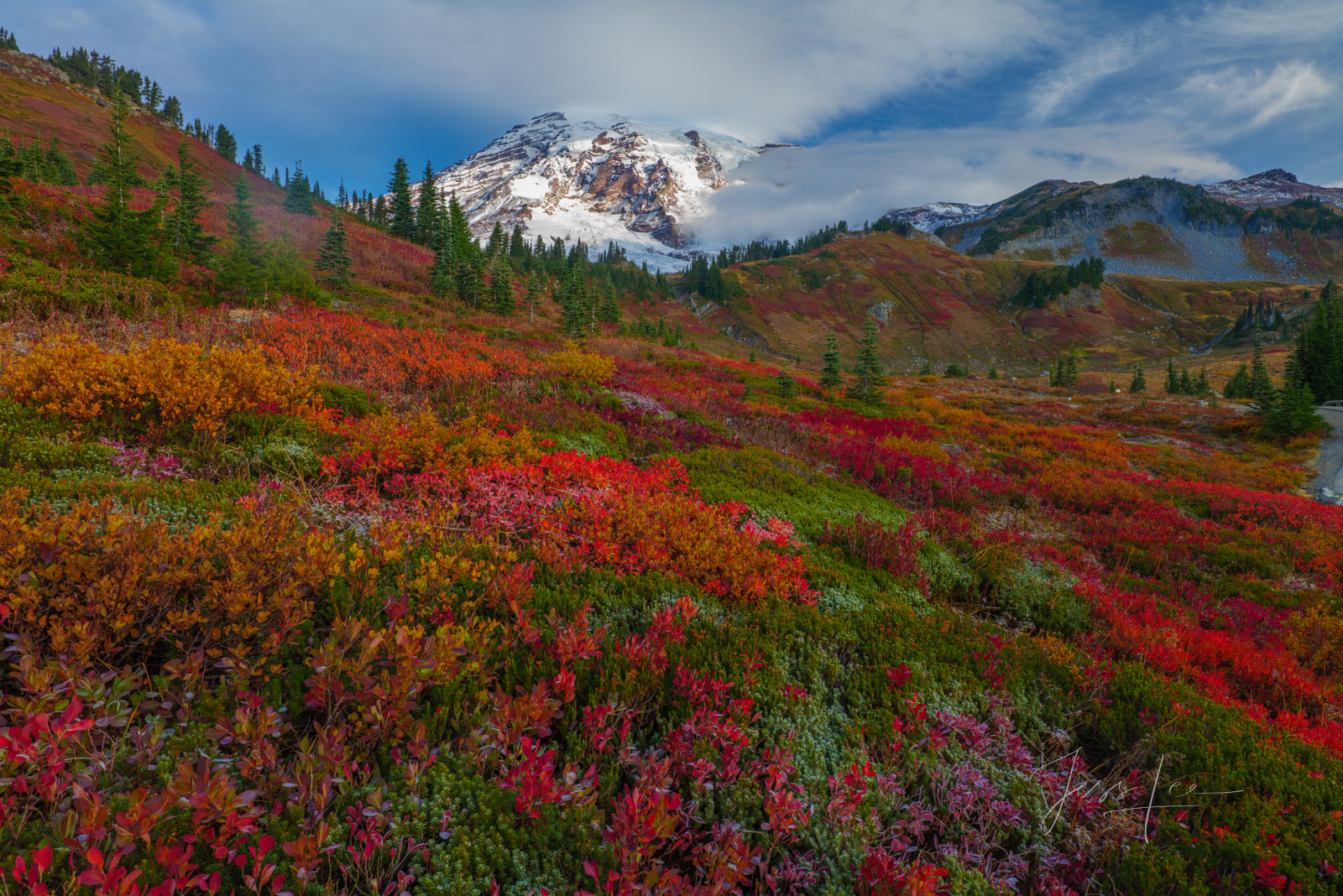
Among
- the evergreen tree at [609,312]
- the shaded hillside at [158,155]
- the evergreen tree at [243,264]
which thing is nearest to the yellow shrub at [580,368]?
the evergreen tree at [243,264]

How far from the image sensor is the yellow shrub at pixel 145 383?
5871 millimetres

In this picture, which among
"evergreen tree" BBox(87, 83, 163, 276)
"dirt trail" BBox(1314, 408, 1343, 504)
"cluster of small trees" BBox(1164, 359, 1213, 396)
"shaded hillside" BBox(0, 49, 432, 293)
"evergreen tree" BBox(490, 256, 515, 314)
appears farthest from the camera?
"cluster of small trees" BBox(1164, 359, 1213, 396)

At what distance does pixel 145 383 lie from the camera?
6.27 m

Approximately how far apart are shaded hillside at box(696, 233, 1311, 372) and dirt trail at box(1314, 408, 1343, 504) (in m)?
73.8

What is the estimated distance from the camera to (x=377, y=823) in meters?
2.18

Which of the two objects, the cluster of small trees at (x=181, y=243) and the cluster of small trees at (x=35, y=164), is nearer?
the cluster of small trees at (x=181, y=243)

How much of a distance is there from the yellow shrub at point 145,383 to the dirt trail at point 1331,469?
26824 mm

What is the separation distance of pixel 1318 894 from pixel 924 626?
262 centimetres

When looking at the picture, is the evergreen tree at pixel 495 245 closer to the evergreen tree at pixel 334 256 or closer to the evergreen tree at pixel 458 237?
the evergreen tree at pixel 458 237

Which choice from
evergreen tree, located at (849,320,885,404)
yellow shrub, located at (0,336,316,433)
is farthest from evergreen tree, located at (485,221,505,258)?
yellow shrub, located at (0,336,316,433)

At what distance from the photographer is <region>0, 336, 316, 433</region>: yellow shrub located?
5.87 meters

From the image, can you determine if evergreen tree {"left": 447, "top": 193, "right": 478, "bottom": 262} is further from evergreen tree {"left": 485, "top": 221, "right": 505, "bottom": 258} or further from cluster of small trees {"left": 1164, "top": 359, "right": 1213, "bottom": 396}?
cluster of small trees {"left": 1164, "top": 359, "right": 1213, "bottom": 396}

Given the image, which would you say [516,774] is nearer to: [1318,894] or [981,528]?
[1318,894]

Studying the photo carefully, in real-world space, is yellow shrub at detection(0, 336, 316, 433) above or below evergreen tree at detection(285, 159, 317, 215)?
below
